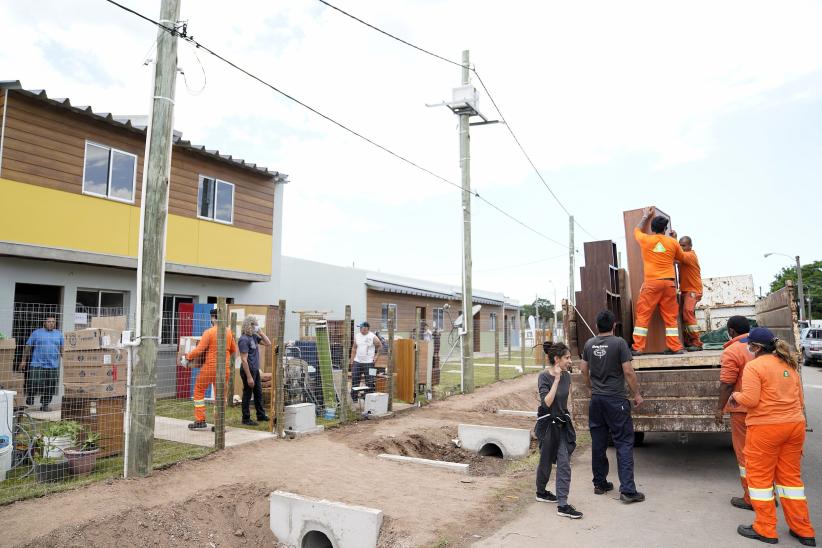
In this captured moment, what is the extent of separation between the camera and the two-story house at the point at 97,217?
11109 mm

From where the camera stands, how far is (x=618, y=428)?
5984 millimetres

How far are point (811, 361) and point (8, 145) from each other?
33.4 m

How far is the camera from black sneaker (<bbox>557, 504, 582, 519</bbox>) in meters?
5.54

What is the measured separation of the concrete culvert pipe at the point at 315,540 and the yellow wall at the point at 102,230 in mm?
9210

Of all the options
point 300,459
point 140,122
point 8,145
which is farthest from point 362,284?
point 300,459

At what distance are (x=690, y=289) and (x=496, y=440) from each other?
3.70 metres

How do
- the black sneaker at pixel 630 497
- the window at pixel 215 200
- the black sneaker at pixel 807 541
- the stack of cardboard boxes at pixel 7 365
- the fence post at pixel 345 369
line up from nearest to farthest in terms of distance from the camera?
the black sneaker at pixel 807 541 < the black sneaker at pixel 630 497 < the stack of cardboard boxes at pixel 7 365 < the fence post at pixel 345 369 < the window at pixel 215 200

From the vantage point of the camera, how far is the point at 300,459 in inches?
304

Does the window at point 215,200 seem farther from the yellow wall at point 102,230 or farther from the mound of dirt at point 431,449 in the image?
the mound of dirt at point 431,449

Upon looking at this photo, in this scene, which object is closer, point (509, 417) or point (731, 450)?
point (731, 450)

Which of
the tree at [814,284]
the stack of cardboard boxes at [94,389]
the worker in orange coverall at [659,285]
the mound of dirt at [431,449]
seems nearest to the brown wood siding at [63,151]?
the stack of cardboard boxes at [94,389]

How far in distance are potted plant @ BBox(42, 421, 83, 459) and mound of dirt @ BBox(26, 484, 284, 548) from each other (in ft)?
5.96

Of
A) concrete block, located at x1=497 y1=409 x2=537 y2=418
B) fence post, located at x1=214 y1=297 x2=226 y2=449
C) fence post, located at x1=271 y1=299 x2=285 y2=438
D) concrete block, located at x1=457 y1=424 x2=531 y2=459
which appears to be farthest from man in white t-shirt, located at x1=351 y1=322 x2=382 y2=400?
fence post, located at x1=214 y1=297 x2=226 y2=449

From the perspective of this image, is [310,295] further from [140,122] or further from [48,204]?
[48,204]
